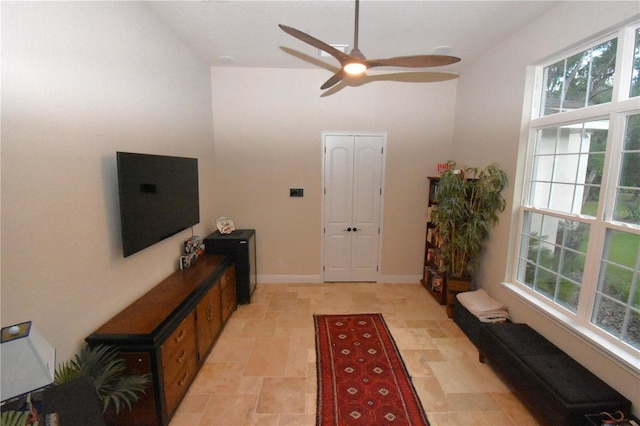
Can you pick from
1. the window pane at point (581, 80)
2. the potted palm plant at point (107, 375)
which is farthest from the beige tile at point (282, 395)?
the window pane at point (581, 80)

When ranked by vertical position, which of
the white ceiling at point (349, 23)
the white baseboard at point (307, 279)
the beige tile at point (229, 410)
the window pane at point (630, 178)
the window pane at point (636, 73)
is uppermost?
the white ceiling at point (349, 23)

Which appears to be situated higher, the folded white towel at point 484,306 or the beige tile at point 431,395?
the folded white towel at point 484,306

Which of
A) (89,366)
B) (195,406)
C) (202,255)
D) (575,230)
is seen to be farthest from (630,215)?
(202,255)

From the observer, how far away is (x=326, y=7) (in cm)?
240

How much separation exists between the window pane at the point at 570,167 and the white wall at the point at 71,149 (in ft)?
11.6

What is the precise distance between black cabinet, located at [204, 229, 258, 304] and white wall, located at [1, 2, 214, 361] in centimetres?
98

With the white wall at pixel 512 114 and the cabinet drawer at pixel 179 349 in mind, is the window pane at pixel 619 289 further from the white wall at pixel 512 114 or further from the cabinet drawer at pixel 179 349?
the cabinet drawer at pixel 179 349

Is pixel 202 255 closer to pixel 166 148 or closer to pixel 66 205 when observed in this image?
pixel 166 148

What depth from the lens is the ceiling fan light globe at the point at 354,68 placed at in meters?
1.91

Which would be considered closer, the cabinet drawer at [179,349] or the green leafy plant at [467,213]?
the cabinet drawer at [179,349]

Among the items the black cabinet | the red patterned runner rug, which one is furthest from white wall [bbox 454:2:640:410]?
the black cabinet

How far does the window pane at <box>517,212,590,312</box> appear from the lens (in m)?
2.26

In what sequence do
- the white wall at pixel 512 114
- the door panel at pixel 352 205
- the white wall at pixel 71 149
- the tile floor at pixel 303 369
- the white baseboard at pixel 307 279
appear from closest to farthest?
the white wall at pixel 71 149 < the white wall at pixel 512 114 < the tile floor at pixel 303 369 < the door panel at pixel 352 205 < the white baseboard at pixel 307 279

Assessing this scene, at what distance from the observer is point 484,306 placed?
114 inches
